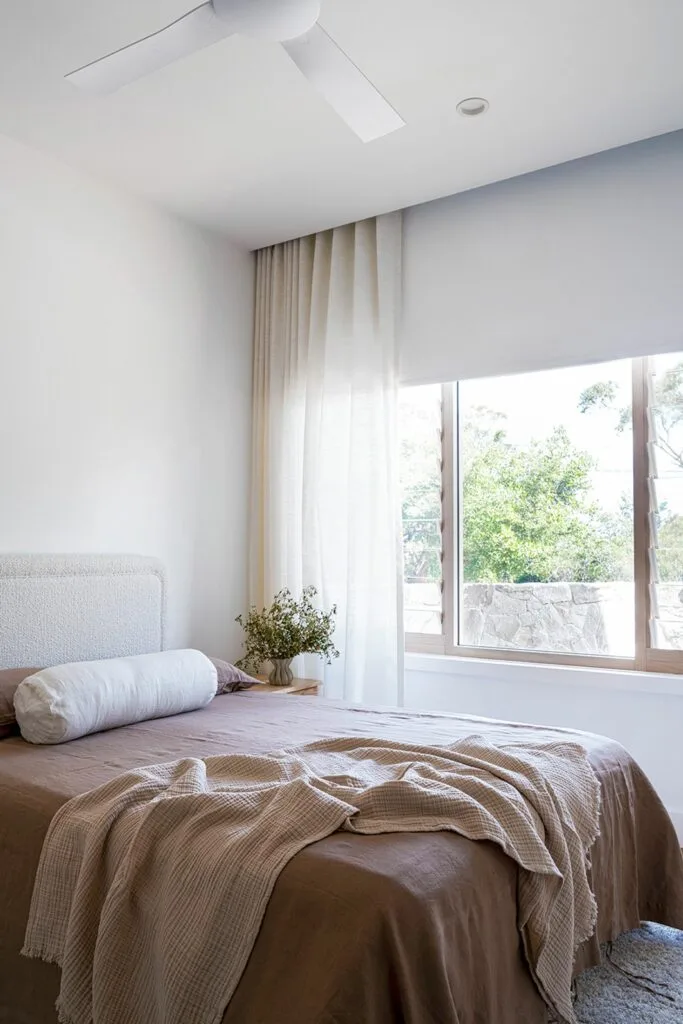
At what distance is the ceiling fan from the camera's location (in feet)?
6.61

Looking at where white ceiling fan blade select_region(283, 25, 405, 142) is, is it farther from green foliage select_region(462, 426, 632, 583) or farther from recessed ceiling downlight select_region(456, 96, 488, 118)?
green foliage select_region(462, 426, 632, 583)

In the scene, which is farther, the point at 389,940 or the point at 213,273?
the point at 213,273

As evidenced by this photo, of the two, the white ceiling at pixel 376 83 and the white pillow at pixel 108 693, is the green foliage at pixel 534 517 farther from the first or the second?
the white pillow at pixel 108 693

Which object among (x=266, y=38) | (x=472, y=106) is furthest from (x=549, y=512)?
(x=266, y=38)

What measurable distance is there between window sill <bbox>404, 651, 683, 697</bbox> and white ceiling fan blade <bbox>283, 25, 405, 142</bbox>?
7.30 ft

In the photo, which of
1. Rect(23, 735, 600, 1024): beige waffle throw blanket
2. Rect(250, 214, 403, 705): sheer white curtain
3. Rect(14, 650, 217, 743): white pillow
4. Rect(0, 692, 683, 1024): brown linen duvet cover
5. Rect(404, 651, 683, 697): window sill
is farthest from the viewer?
Rect(250, 214, 403, 705): sheer white curtain

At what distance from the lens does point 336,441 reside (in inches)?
155

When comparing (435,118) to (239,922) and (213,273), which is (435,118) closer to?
(213,273)

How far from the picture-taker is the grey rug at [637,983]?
1.99m

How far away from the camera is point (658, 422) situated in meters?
3.37

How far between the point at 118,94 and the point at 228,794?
2365 mm

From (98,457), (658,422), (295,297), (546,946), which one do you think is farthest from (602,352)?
(546,946)

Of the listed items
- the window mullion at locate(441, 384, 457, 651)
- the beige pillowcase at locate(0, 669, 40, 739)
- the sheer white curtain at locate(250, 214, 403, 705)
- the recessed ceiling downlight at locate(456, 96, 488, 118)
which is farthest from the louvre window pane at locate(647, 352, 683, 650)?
the beige pillowcase at locate(0, 669, 40, 739)

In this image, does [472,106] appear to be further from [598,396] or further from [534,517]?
[534,517]
